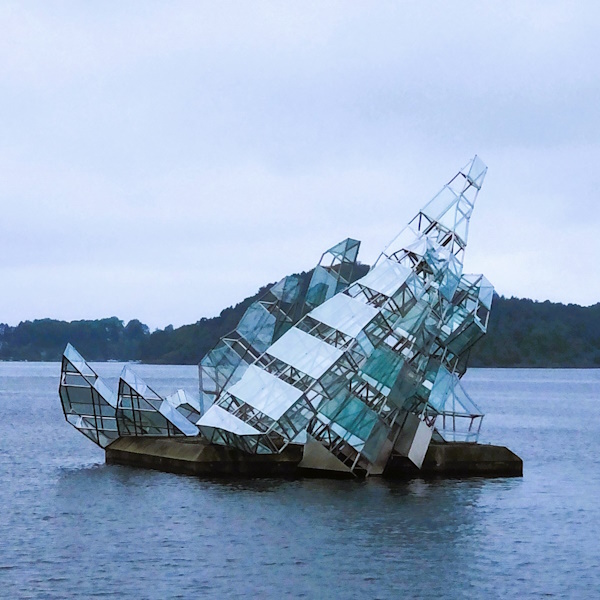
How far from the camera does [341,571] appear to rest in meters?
36.0

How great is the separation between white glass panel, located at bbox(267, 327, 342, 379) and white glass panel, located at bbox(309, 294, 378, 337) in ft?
2.87

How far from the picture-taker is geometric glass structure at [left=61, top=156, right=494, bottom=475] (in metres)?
51.5

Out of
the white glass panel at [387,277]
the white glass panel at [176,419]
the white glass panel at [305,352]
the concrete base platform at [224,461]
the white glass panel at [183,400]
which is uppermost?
the white glass panel at [387,277]

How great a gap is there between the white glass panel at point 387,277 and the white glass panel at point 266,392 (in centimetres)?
557

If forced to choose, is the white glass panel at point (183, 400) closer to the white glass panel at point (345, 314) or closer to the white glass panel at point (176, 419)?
the white glass panel at point (176, 419)

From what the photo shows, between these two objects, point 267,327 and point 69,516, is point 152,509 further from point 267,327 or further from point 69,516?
point 267,327

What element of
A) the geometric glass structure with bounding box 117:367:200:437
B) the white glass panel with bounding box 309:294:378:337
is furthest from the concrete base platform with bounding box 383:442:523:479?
the geometric glass structure with bounding box 117:367:200:437

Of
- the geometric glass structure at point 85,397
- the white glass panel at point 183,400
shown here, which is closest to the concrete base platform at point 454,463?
the white glass panel at point 183,400

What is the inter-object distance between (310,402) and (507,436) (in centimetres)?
4257

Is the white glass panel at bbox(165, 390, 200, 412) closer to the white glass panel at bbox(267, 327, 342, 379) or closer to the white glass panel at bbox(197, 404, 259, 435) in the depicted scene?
the white glass panel at bbox(267, 327, 342, 379)

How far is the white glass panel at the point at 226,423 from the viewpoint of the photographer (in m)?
50.0

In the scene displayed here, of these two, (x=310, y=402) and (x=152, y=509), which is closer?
(x=152, y=509)

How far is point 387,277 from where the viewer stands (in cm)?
5391

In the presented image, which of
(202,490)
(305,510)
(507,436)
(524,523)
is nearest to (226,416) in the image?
(202,490)
